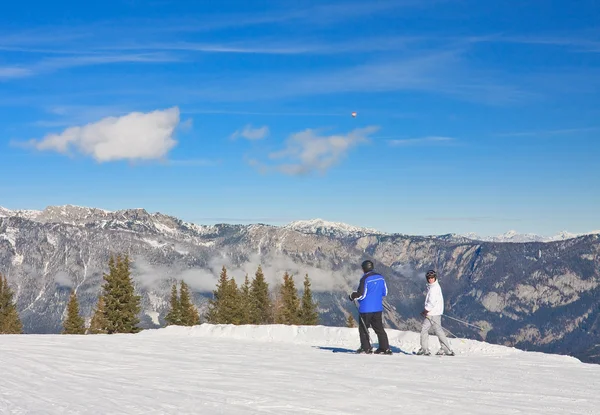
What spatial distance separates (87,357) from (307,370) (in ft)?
21.1

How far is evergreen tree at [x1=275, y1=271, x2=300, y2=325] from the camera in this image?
2830 inches

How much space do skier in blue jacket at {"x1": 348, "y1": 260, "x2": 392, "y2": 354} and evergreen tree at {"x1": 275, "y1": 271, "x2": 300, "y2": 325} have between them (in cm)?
5139

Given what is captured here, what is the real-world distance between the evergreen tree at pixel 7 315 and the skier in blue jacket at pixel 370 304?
52649 millimetres

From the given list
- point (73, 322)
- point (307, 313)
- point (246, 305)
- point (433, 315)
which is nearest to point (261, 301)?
point (246, 305)

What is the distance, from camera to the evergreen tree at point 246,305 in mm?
72125

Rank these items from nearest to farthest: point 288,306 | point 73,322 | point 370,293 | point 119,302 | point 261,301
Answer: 1. point 370,293
2. point 119,302
3. point 73,322
4. point 288,306
5. point 261,301

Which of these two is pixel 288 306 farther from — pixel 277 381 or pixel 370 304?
pixel 277 381

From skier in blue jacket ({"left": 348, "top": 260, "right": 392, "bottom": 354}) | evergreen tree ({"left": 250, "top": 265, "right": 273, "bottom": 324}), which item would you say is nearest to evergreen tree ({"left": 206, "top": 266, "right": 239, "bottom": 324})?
evergreen tree ({"left": 250, "top": 265, "right": 273, "bottom": 324})

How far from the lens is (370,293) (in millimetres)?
20172

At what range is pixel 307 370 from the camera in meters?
15.5

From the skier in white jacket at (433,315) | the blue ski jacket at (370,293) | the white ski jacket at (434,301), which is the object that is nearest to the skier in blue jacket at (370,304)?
the blue ski jacket at (370,293)

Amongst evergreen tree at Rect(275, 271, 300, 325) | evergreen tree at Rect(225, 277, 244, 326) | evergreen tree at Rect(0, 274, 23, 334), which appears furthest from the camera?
evergreen tree at Rect(275, 271, 300, 325)

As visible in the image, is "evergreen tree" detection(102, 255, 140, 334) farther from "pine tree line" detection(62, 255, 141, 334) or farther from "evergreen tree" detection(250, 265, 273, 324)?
"evergreen tree" detection(250, 265, 273, 324)

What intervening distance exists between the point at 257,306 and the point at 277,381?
219ft
